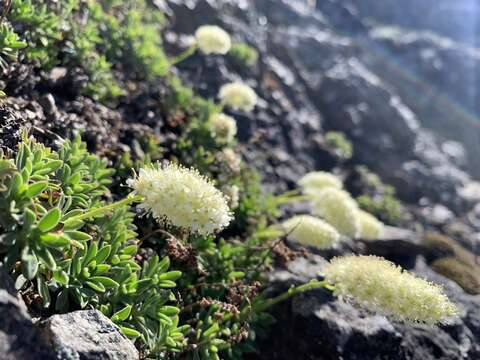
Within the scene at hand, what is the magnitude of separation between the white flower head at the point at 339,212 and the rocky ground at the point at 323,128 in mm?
711

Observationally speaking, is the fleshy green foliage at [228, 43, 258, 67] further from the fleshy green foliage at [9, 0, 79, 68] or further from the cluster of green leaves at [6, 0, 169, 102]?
the fleshy green foliage at [9, 0, 79, 68]

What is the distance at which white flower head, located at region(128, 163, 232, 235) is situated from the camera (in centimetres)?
360

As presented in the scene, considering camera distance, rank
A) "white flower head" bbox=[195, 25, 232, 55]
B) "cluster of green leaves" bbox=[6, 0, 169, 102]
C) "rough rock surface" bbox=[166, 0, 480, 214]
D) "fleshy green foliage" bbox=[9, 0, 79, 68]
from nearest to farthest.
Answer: "fleshy green foliage" bbox=[9, 0, 79, 68], "cluster of green leaves" bbox=[6, 0, 169, 102], "white flower head" bbox=[195, 25, 232, 55], "rough rock surface" bbox=[166, 0, 480, 214]

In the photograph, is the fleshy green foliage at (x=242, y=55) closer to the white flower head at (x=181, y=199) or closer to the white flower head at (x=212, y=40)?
the white flower head at (x=212, y=40)

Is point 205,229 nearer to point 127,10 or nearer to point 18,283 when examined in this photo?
point 18,283

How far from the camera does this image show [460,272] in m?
7.67

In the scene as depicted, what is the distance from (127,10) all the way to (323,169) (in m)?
6.97

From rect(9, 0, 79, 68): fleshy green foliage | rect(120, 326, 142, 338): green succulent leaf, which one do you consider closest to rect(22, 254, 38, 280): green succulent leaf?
rect(120, 326, 142, 338): green succulent leaf

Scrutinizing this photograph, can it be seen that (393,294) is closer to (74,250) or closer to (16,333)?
(74,250)

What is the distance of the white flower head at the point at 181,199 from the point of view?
3.60 meters

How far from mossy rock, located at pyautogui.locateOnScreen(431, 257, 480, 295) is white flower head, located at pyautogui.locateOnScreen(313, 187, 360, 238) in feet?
7.38

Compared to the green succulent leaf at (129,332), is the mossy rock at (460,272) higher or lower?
lower

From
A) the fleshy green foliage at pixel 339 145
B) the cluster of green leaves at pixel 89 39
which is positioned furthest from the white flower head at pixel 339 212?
the fleshy green foliage at pixel 339 145

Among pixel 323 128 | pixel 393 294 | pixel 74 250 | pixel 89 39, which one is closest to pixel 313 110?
pixel 323 128
